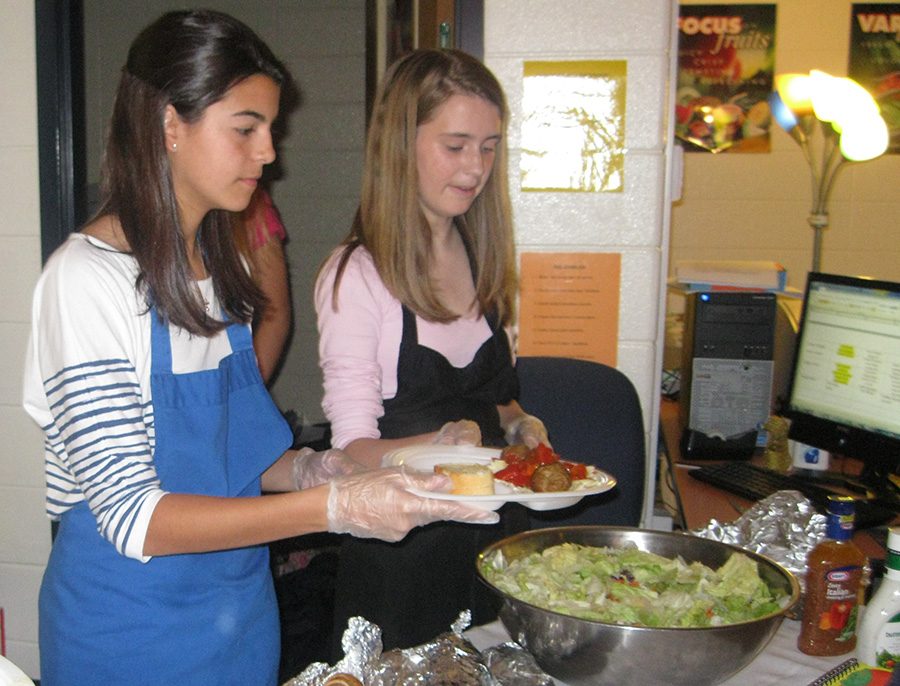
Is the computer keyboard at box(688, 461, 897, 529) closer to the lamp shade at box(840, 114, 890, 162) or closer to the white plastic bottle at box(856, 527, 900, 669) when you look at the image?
the white plastic bottle at box(856, 527, 900, 669)

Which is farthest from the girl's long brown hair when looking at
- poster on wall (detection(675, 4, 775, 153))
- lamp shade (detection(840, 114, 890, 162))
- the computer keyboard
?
poster on wall (detection(675, 4, 775, 153))

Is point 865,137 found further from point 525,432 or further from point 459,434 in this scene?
point 459,434

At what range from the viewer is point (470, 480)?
1.43 m

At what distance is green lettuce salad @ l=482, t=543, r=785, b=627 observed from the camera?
125cm

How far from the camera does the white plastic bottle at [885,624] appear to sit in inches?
50.6

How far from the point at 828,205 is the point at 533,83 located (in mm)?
3056

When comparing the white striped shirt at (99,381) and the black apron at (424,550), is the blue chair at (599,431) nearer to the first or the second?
the black apron at (424,550)

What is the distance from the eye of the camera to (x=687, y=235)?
520 centimetres

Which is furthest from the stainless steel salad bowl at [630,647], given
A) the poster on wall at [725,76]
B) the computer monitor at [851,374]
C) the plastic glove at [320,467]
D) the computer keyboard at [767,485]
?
the poster on wall at [725,76]

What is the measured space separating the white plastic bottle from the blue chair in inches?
40.0

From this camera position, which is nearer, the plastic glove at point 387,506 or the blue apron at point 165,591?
the plastic glove at point 387,506

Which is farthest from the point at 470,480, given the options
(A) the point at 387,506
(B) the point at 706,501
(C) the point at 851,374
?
(C) the point at 851,374

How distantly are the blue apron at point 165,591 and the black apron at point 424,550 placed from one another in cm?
31

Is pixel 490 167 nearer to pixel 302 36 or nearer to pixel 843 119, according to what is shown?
pixel 843 119
